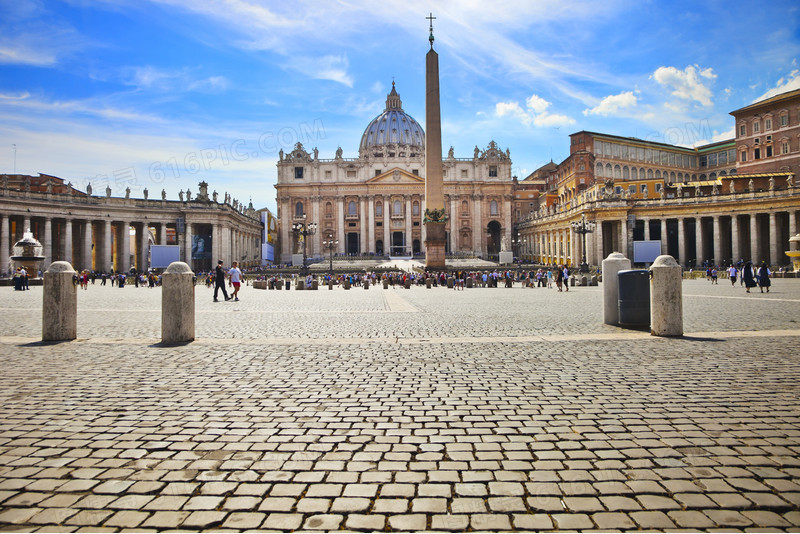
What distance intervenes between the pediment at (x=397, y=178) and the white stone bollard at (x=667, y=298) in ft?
248

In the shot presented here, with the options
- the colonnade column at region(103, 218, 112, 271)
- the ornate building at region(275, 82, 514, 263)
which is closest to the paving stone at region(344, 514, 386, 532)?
the colonnade column at region(103, 218, 112, 271)

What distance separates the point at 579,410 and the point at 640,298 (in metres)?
6.09

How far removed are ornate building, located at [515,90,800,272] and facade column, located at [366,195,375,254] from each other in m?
26.6

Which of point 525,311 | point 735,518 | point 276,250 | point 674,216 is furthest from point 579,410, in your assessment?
point 276,250

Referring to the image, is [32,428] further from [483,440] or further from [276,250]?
[276,250]

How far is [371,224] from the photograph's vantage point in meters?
83.3

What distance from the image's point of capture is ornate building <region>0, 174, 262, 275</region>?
144ft

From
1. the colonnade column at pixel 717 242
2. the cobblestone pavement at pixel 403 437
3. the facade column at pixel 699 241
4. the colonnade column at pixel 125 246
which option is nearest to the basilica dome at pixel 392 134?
the colonnade column at pixel 125 246

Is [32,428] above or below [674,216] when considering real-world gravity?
below

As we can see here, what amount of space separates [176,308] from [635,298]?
8663mm

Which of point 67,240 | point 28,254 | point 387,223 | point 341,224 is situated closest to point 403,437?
point 28,254

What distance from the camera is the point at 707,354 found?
6969mm

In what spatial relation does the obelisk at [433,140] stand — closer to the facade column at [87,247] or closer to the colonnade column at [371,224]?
the facade column at [87,247]

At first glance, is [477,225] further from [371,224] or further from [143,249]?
[143,249]
